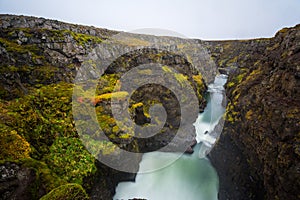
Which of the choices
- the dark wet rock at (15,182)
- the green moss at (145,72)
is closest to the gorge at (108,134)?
the dark wet rock at (15,182)

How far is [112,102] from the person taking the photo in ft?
45.3

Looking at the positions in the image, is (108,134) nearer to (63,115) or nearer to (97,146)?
(97,146)

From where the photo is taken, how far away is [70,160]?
8.90m

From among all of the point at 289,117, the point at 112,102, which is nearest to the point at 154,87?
the point at 112,102

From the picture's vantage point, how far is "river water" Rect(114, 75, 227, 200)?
1152 cm

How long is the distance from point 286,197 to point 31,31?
25774 mm

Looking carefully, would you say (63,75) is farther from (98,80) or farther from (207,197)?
(207,197)

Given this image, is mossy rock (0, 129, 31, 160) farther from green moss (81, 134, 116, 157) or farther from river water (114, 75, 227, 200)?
river water (114, 75, 227, 200)

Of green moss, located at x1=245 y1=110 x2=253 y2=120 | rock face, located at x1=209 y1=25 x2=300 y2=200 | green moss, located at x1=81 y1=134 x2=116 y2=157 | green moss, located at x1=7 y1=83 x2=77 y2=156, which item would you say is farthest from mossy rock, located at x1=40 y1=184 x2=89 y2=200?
green moss, located at x1=245 y1=110 x2=253 y2=120

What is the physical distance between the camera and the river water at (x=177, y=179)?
11523 millimetres

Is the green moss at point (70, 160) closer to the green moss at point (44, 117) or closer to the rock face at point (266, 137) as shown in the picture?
the green moss at point (44, 117)

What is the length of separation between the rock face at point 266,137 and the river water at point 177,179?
36.3 inches

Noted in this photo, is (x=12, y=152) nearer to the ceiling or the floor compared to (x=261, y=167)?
nearer to the ceiling

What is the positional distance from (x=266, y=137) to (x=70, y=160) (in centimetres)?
988
